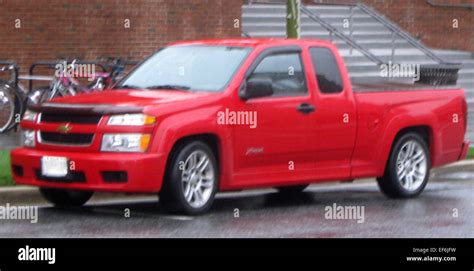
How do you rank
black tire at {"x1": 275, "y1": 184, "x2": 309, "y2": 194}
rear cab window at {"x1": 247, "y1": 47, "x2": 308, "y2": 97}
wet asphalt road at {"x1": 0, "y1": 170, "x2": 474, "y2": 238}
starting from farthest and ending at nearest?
black tire at {"x1": 275, "y1": 184, "x2": 309, "y2": 194} < rear cab window at {"x1": 247, "y1": 47, "x2": 308, "y2": 97} < wet asphalt road at {"x1": 0, "y1": 170, "x2": 474, "y2": 238}

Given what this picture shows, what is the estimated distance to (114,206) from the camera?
13.8m

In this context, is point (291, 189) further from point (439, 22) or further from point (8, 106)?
point (439, 22)

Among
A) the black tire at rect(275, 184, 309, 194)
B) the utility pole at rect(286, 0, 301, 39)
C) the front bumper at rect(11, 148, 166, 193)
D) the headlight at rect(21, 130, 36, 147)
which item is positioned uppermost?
the utility pole at rect(286, 0, 301, 39)

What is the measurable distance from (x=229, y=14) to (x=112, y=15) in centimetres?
222

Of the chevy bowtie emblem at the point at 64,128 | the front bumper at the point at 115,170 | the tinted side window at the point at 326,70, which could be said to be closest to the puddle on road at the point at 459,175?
the tinted side window at the point at 326,70

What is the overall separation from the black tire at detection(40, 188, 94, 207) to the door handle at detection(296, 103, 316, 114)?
2.30 m

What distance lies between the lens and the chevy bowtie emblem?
12.7 meters

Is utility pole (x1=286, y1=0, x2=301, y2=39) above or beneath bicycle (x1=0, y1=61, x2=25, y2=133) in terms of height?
above

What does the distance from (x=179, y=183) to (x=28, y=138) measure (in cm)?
166

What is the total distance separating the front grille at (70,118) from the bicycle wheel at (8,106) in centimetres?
649

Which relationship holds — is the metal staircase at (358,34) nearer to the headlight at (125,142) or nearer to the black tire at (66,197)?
the black tire at (66,197)

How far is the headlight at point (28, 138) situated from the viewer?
42.9 ft

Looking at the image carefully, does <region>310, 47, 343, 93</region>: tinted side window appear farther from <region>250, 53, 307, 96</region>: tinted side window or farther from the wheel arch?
the wheel arch

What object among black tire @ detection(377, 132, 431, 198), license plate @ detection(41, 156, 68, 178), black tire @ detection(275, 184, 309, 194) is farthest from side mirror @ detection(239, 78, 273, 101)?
black tire @ detection(275, 184, 309, 194)
